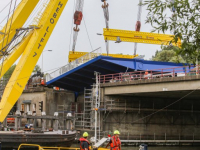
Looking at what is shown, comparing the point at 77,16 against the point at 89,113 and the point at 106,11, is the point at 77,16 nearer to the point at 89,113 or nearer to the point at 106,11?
the point at 106,11

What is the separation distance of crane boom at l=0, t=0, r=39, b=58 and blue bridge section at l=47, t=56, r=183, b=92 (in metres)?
13.6

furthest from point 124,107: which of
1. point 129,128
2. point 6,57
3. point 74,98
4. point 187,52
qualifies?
point 187,52

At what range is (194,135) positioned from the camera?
4806cm

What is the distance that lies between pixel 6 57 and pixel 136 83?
14.0m

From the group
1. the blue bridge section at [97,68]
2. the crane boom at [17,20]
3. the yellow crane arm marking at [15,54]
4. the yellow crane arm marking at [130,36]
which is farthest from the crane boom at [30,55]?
the yellow crane arm marking at [130,36]

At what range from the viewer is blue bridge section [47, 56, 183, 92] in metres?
46.8

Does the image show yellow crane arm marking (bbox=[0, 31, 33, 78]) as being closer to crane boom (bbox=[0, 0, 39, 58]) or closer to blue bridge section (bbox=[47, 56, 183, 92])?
crane boom (bbox=[0, 0, 39, 58])

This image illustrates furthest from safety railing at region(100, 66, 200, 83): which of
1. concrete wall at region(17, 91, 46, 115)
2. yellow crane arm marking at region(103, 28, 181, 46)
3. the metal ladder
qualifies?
concrete wall at region(17, 91, 46, 115)

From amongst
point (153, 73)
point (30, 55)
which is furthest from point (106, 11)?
point (30, 55)

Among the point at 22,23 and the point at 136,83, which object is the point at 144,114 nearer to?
the point at 136,83

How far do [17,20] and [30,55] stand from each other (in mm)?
3184

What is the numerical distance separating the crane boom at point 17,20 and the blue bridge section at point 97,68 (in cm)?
1358

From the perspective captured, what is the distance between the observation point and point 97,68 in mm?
48688

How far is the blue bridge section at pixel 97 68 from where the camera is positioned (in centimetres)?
4675
